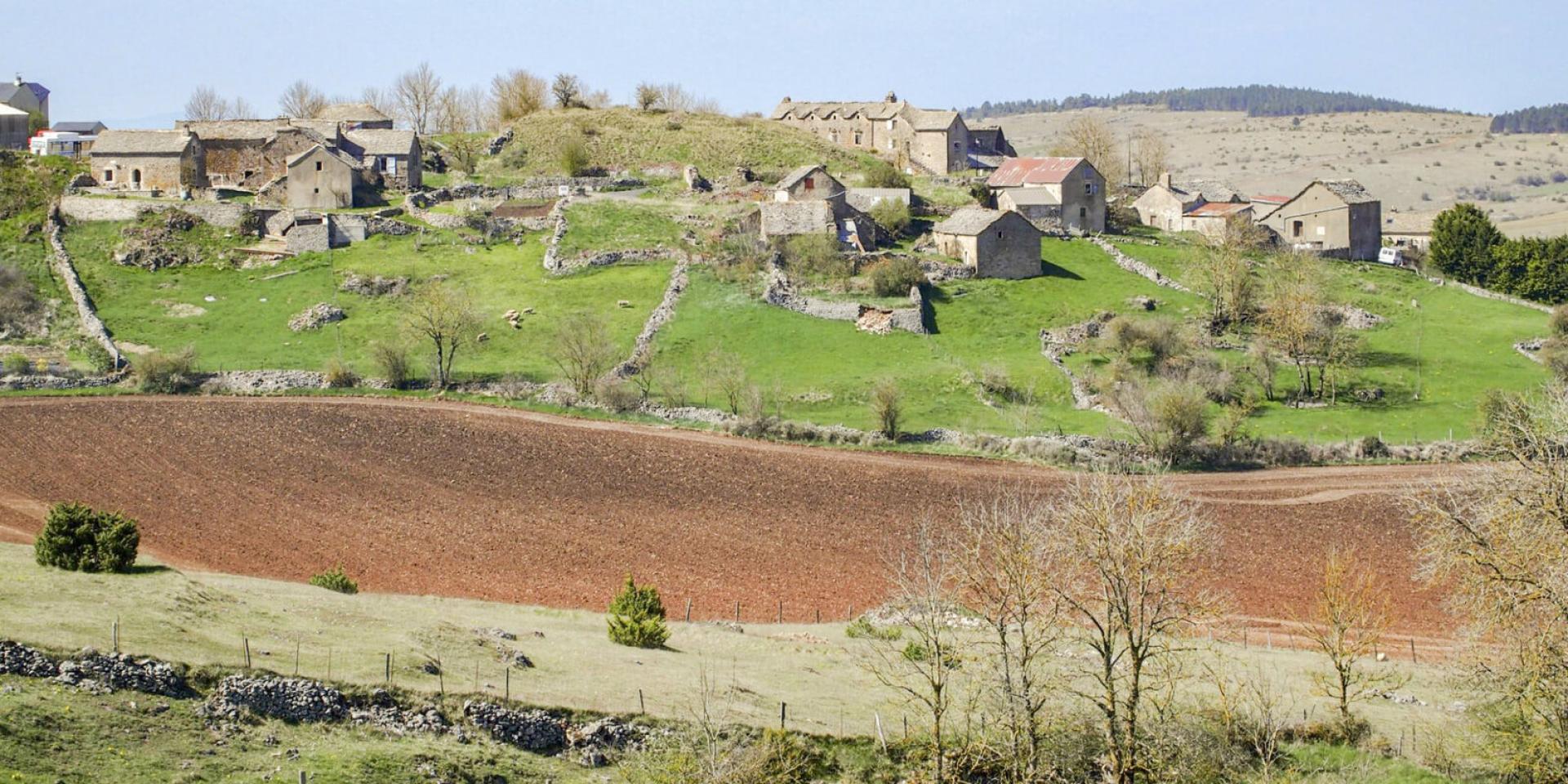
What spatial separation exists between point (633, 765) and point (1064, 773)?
9136 mm

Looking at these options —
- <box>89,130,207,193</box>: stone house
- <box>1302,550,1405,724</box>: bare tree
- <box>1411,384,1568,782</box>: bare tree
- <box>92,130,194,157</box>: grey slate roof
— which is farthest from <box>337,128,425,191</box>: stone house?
<box>1411,384,1568,782</box>: bare tree

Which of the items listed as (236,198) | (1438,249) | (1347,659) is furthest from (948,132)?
(1347,659)

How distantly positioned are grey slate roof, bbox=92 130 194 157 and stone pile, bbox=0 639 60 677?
7374cm

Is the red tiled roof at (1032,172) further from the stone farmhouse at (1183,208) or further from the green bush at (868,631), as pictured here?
the green bush at (868,631)

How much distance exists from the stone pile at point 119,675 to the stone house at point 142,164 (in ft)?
238

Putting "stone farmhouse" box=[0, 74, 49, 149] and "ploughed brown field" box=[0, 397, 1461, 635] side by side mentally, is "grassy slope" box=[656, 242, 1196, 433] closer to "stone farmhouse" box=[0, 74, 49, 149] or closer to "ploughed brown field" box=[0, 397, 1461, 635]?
"ploughed brown field" box=[0, 397, 1461, 635]

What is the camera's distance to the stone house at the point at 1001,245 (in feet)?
266

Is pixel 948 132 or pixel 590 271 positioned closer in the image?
pixel 590 271

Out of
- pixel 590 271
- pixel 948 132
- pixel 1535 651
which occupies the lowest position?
pixel 1535 651

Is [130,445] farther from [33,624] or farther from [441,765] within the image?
[441,765]

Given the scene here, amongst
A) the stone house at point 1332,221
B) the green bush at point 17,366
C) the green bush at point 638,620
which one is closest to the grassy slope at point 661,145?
the stone house at point 1332,221

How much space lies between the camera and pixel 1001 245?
8138 cm

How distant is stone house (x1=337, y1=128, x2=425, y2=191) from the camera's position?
9819 centimetres

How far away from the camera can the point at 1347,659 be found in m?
34.6
